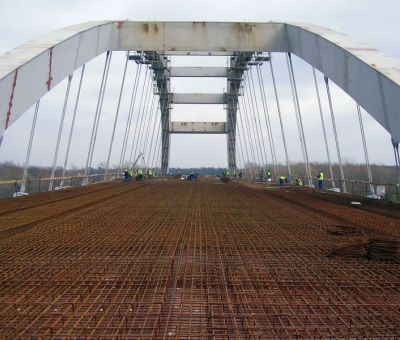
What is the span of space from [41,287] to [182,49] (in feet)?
49.6

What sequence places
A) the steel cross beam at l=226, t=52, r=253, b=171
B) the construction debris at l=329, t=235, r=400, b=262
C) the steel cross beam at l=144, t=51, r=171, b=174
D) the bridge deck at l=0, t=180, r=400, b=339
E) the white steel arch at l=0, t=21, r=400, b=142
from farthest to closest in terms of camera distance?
the steel cross beam at l=226, t=52, r=253, b=171 < the steel cross beam at l=144, t=51, r=171, b=174 < the white steel arch at l=0, t=21, r=400, b=142 < the construction debris at l=329, t=235, r=400, b=262 < the bridge deck at l=0, t=180, r=400, b=339

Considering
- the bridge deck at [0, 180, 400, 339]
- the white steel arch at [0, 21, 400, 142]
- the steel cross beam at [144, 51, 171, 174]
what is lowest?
the bridge deck at [0, 180, 400, 339]

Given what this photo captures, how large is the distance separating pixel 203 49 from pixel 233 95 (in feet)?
74.9

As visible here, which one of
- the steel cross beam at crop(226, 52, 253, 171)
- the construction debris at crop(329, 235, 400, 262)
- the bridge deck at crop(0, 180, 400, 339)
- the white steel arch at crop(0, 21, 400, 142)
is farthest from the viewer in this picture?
the steel cross beam at crop(226, 52, 253, 171)

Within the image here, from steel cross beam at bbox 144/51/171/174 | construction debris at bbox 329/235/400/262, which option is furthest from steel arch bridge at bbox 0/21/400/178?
steel cross beam at bbox 144/51/171/174

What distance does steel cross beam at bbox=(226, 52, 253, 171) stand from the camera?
3080cm

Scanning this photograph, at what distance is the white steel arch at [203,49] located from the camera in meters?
8.85

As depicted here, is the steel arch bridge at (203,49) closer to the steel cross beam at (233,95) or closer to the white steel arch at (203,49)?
the white steel arch at (203,49)

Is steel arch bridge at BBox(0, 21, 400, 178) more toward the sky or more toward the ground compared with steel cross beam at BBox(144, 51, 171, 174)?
more toward the ground

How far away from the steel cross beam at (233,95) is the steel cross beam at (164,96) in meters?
5.34

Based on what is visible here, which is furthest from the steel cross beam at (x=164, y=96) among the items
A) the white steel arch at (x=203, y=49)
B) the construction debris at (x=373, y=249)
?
the construction debris at (x=373, y=249)

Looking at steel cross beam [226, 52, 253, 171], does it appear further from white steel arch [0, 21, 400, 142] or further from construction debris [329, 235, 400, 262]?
construction debris [329, 235, 400, 262]

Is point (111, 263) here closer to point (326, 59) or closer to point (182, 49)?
point (326, 59)

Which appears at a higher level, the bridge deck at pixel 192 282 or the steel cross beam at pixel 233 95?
the steel cross beam at pixel 233 95
